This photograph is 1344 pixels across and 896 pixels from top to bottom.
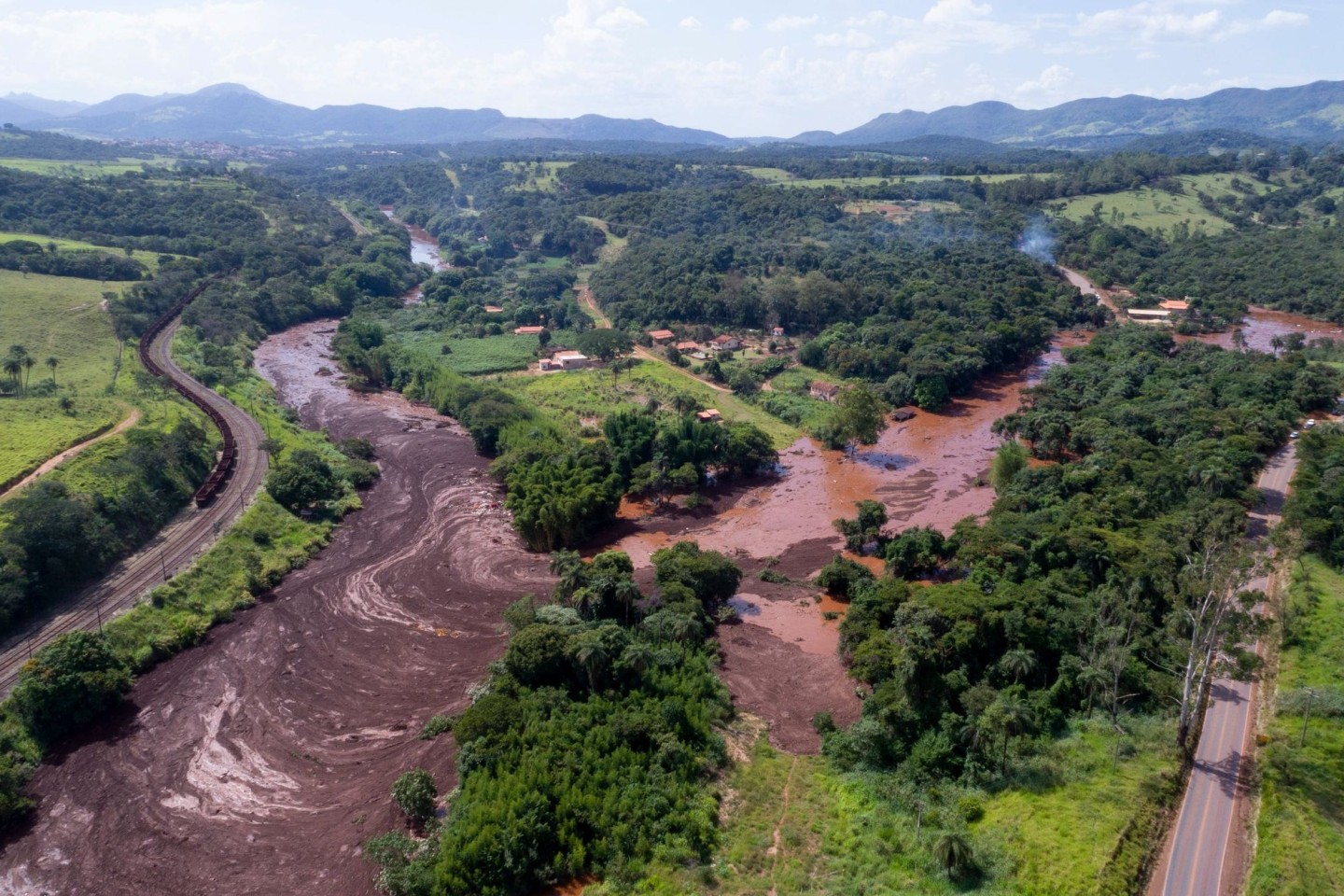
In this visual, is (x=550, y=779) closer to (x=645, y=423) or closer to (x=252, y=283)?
(x=645, y=423)

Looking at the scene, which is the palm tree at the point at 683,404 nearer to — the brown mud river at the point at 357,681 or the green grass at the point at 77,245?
the brown mud river at the point at 357,681

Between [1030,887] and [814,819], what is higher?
[1030,887]

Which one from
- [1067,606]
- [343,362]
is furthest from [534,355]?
[1067,606]

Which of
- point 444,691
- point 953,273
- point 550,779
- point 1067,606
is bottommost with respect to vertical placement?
point 444,691

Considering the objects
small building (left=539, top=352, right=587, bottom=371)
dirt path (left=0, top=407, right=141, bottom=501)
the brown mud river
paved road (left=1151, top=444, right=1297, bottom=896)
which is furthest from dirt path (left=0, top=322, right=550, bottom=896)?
small building (left=539, top=352, right=587, bottom=371)

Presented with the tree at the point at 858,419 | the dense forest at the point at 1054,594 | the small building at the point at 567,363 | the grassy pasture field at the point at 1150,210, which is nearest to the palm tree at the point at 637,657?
the dense forest at the point at 1054,594

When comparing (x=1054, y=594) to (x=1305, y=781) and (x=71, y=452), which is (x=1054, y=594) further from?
(x=71, y=452)
